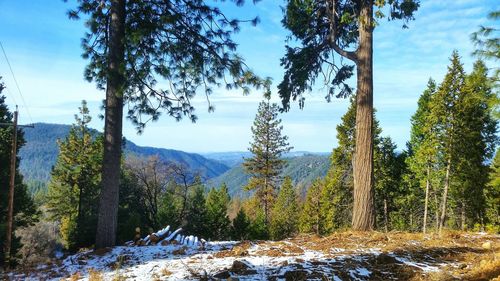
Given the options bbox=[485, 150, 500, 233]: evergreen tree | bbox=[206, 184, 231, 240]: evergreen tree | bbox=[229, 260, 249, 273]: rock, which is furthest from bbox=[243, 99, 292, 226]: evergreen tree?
bbox=[229, 260, 249, 273]: rock

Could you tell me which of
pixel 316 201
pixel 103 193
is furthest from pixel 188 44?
pixel 316 201

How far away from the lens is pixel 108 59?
8.05 metres

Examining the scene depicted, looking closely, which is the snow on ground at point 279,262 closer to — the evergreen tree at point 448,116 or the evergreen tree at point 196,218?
the evergreen tree at point 448,116

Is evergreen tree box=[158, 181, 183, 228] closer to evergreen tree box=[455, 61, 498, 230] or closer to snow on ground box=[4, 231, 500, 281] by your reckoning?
evergreen tree box=[455, 61, 498, 230]

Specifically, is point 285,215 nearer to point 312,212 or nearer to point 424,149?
point 312,212

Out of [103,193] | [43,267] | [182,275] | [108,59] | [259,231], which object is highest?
[108,59]

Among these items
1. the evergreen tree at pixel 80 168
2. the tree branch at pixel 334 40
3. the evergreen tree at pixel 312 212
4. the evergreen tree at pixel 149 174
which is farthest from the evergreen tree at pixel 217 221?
the tree branch at pixel 334 40

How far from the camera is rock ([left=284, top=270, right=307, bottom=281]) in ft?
14.4

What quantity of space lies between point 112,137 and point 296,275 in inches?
211

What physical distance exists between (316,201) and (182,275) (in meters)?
35.6

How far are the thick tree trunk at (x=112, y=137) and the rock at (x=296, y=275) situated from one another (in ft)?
16.5

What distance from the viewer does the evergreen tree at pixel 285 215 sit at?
42812 millimetres

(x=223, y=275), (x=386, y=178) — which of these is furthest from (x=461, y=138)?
(x=223, y=275)

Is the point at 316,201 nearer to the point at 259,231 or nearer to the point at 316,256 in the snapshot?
the point at 259,231
